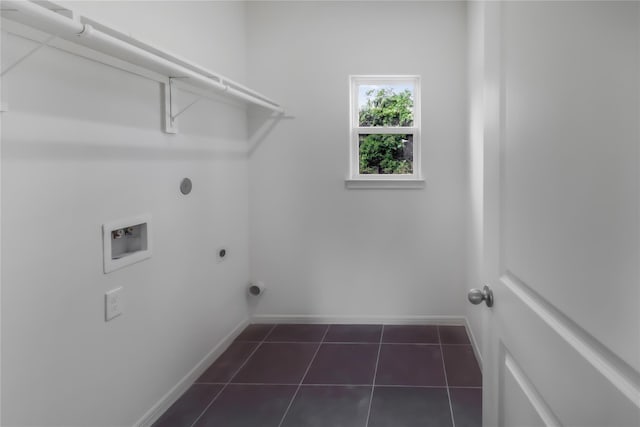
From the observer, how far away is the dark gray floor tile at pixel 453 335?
10.3ft

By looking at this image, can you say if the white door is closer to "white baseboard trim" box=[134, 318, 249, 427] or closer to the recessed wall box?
the recessed wall box

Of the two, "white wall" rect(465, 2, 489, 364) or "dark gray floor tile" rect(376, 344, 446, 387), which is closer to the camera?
"dark gray floor tile" rect(376, 344, 446, 387)

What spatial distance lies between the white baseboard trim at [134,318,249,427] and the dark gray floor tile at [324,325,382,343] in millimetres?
677

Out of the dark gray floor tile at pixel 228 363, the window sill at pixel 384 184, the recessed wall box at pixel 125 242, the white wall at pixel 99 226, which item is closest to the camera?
the white wall at pixel 99 226

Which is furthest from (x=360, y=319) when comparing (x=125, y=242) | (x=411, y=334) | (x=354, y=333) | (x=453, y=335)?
(x=125, y=242)

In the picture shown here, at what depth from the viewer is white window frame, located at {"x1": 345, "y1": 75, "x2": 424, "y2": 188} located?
3.41m

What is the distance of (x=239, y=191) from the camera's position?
130 inches

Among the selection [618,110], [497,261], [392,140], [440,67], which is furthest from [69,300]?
[440,67]

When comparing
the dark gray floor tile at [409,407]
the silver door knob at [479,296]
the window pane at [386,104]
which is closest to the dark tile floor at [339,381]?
the dark gray floor tile at [409,407]

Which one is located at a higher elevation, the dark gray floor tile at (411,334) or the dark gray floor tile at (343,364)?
the dark gray floor tile at (411,334)

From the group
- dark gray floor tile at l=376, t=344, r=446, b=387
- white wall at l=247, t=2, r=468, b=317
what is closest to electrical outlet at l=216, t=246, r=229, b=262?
white wall at l=247, t=2, r=468, b=317

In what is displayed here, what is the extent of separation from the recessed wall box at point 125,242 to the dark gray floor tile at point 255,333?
4.44 ft

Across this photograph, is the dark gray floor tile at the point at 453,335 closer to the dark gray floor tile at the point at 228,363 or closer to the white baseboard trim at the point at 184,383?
the dark gray floor tile at the point at 228,363

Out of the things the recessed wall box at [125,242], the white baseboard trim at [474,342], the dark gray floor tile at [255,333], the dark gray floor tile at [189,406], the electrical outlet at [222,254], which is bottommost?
the dark gray floor tile at [189,406]
